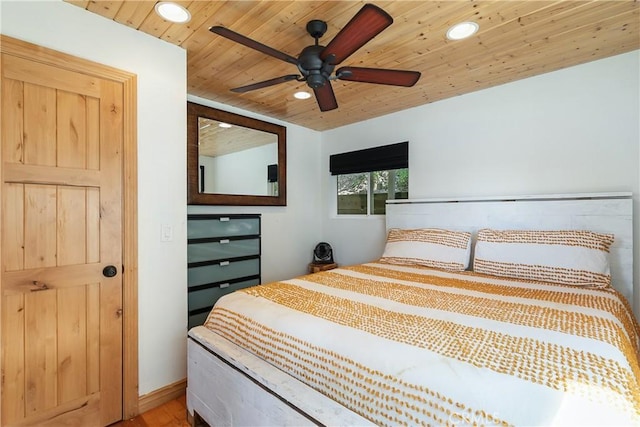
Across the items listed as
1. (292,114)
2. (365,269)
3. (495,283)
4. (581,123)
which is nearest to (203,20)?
(292,114)

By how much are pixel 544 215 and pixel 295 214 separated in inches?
98.1

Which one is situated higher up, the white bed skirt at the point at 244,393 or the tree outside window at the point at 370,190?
the tree outside window at the point at 370,190

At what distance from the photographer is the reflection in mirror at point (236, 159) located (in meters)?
2.87

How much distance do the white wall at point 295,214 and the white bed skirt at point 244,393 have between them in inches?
70.6

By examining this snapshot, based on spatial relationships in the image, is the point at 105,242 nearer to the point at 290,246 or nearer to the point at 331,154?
the point at 290,246

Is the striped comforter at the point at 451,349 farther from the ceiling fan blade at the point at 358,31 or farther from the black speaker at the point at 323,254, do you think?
the black speaker at the point at 323,254

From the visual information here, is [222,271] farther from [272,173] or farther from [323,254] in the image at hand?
[323,254]

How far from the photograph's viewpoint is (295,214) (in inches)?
149

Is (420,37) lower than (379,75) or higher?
higher

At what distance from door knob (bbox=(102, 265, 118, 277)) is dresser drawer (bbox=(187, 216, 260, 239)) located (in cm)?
87

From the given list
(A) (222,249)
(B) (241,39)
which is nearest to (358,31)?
(B) (241,39)

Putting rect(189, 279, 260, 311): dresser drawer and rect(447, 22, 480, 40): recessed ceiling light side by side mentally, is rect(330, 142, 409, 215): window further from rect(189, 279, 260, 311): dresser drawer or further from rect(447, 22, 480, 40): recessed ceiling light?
rect(189, 279, 260, 311): dresser drawer

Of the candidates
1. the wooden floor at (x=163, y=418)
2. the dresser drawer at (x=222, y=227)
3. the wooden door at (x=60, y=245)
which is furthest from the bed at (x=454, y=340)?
the dresser drawer at (x=222, y=227)

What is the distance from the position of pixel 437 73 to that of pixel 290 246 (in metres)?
2.37
